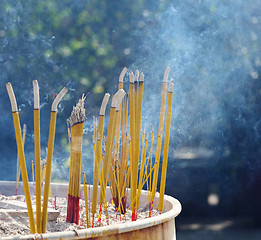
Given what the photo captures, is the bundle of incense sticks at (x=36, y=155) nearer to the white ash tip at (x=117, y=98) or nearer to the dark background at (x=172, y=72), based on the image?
the white ash tip at (x=117, y=98)

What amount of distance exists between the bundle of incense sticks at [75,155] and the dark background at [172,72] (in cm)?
238

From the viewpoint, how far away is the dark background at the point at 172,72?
11.8ft

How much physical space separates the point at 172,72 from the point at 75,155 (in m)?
2.76

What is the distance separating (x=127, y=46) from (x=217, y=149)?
124cm

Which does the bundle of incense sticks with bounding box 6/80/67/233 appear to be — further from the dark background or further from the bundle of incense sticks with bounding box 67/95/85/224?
the dark background

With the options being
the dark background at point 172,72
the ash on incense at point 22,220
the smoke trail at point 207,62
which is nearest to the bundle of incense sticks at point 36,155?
the ash on incense at point 22,220

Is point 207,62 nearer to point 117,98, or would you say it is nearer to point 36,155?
point 117,98

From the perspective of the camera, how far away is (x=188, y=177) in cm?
384

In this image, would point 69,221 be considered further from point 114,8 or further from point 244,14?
point 244,14

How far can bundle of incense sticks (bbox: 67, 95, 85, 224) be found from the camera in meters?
1.10

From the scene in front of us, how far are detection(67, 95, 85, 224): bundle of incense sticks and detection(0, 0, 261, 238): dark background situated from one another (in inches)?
93.7

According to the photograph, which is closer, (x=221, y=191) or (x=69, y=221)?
(x=69, y=221)

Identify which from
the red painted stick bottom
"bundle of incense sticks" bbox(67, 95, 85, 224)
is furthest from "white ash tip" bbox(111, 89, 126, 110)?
the red painted stick bottom

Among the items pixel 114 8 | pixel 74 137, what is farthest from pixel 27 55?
pixel 74 137
